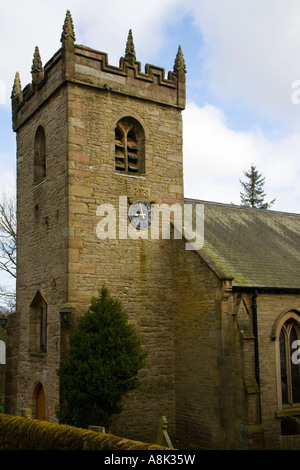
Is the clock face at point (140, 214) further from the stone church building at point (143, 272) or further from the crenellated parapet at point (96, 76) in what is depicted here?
the crenellated parapet at point (96, 76)

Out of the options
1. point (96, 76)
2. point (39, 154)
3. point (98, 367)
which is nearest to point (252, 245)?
point (98, 367)

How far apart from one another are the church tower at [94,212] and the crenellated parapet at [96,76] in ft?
0.13

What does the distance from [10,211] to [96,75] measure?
51.2 feet

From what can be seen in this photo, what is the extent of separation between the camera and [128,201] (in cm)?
1623

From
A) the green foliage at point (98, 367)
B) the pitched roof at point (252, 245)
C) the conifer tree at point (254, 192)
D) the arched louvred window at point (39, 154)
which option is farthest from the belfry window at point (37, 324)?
the conifer tree at point (254, 192)

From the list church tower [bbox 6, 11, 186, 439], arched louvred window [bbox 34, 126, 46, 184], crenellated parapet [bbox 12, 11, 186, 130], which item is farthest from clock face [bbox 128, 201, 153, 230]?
arched louvred window [bbox 34, 126, 46, 184]

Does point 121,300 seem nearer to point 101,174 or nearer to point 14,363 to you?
point 101,174

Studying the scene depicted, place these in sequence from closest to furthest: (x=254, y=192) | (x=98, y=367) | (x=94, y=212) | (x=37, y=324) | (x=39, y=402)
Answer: (x=98, y=367)
(x=94, y=212)
(x=39, y=402)
(x=37, y=324)
(x=254, y=192)

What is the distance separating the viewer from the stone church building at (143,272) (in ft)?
47.5

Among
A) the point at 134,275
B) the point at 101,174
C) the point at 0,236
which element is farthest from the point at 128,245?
the point at 0,236

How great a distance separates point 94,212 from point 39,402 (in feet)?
22.3

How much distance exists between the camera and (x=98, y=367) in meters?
13.2

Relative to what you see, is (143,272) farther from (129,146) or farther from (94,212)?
(129,146)

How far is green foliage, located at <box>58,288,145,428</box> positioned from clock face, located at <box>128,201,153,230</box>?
10.8 feet
